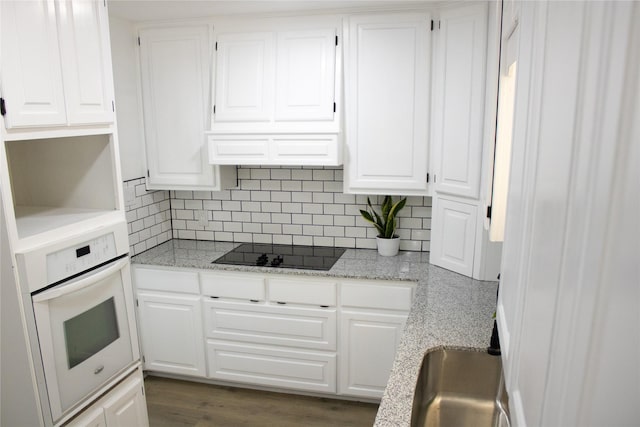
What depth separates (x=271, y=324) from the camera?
3150 mm

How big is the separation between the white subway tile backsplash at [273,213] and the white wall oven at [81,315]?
117cm

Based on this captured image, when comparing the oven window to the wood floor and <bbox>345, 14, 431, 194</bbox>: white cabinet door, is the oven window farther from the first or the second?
<bbox>345, 14, 431, 194</bbox>: white cabinet door

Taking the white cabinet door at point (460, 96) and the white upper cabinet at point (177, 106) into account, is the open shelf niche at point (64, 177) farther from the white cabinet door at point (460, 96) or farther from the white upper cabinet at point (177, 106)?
the white cabinet door at point (460, 96)

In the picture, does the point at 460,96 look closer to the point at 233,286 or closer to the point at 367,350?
the point at 367,350

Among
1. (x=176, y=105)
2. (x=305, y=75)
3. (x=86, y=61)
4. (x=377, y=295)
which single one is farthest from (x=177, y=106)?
(x=377, y=295)

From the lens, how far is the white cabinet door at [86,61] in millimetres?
1914

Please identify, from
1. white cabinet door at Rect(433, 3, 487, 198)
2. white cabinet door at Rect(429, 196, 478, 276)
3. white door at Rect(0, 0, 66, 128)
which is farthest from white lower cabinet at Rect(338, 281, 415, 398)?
white door at Rect(0, 0, 66, 128)

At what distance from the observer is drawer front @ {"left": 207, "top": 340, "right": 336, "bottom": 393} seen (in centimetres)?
314

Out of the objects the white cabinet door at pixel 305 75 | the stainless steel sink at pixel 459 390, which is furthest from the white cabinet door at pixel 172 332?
the stainless steel sink at pixel 459 390

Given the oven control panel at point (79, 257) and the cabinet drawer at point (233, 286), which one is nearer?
the oven control panel at point (79, 257)

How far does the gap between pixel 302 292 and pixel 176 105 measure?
60.9 inches

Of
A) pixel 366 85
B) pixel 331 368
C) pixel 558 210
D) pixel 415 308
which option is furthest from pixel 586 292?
pixel 331 368

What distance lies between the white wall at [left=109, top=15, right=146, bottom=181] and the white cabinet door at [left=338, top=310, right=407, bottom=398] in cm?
180

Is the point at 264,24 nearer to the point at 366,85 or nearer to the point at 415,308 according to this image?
the point at 366,85
